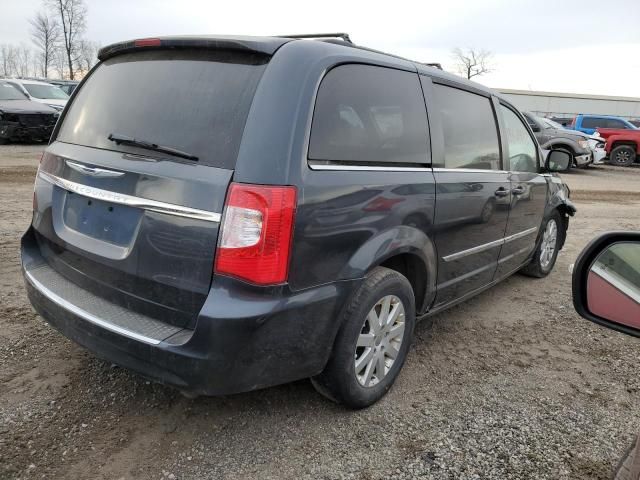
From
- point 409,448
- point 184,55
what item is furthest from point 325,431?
point 184,55

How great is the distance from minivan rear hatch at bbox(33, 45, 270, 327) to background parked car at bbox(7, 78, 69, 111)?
47.2 feet

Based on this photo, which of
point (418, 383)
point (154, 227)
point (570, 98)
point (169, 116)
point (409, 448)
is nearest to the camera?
point (154, 227)

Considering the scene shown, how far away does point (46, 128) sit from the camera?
13.8 metres

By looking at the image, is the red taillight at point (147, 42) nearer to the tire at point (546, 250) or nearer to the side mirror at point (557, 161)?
the side mirror at point (557, 161)

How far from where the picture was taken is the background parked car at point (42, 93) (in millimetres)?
15312

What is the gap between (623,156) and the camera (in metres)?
18.8

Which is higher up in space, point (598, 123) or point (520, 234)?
point (598, 123)

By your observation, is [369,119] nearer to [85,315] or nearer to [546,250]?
[85,315]

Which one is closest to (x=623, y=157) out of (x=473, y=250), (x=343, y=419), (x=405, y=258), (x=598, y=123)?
(x=598, y=123)

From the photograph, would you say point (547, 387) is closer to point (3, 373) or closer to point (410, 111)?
point (410, 111)

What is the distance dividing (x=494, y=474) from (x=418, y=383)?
2.55 ft

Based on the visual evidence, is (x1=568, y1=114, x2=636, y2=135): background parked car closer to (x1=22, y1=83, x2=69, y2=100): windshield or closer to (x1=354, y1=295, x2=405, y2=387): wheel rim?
(x1=22, y1=83, x2=69, y2=100): windshield

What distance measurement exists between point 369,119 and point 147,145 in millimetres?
1068

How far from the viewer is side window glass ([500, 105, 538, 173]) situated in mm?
3947
